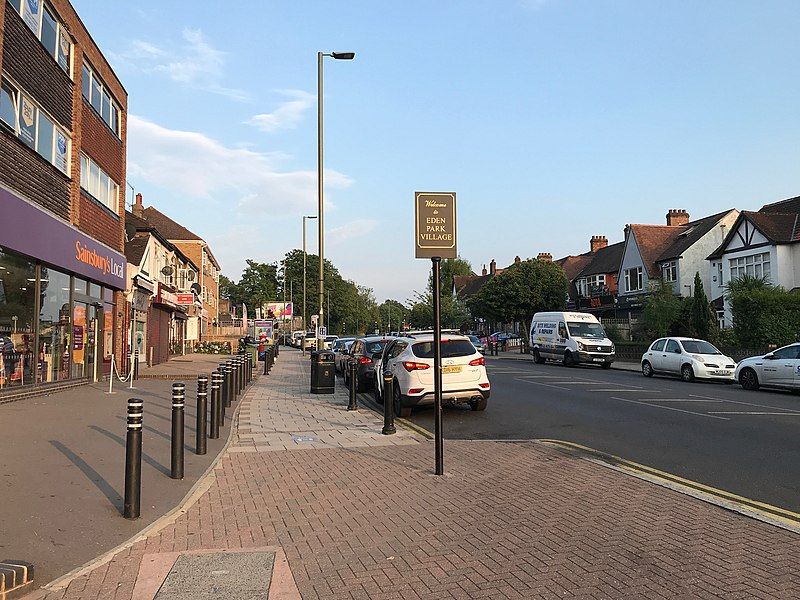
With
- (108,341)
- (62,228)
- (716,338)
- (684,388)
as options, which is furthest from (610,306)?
(62,228)

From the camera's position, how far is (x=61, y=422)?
37.7 ft

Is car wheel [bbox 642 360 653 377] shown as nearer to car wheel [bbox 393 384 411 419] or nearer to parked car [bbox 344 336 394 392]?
parked car [bbox 344 336 394 392]

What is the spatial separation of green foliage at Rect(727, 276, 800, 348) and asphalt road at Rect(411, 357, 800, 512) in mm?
10137

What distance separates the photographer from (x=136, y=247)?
30656mm

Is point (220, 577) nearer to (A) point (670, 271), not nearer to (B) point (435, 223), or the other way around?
(B) point (435, 223)

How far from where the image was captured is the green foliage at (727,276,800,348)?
28.6 meters

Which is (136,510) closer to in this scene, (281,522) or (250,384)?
(281,522)

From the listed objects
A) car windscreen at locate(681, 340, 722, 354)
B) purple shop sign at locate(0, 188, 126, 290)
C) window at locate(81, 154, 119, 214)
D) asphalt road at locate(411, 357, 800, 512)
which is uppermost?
window at locate(81, 154, 119, 214)

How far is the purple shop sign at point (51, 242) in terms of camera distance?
1297cm

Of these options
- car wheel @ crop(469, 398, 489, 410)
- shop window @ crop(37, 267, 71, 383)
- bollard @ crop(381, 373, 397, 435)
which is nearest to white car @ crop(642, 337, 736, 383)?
car wheel @ crop(469, 398, 489, 410)

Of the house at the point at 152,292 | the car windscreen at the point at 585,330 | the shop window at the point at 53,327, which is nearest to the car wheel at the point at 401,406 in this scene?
the shop window at the point at 53,327

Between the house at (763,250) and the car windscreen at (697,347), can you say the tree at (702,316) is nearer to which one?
the house at (763,250)

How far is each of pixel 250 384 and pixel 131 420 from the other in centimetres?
1676

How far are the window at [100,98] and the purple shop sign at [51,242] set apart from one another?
162 inches
